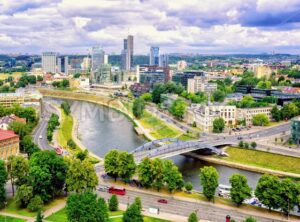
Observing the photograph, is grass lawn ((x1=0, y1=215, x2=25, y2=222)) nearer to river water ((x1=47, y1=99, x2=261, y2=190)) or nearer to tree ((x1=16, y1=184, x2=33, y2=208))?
tree ((x1=16, y1=184, x2=33, y2=208))

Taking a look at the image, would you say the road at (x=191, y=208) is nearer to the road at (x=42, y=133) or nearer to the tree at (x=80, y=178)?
the tree at (x=80, y=178)

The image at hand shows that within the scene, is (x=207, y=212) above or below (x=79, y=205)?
below

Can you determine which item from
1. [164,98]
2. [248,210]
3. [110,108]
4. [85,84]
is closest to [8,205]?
[248,210]

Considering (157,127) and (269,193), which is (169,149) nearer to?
(269,193)

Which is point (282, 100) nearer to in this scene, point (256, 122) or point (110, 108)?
point (256, 122)

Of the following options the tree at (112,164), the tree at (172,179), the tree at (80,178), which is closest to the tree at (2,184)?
the tree at (80,178)

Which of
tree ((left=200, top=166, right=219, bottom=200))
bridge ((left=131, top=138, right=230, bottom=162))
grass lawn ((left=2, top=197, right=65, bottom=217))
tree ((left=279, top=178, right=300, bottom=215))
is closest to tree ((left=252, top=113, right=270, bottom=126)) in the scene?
bridge ((left=131, top=138, right=230, bottom=162))
